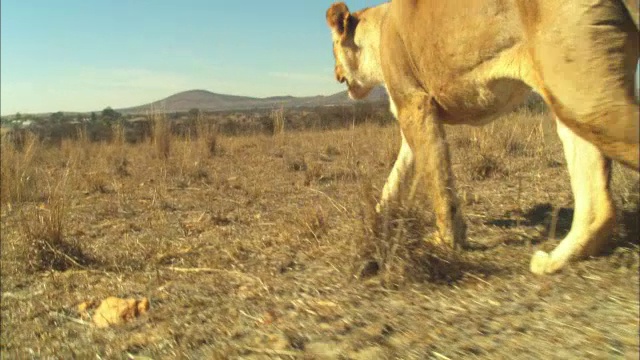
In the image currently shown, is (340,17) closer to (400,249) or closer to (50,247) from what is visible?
A: (400,249)

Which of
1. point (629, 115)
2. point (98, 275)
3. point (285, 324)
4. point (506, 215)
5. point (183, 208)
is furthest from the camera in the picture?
point (183, 208)

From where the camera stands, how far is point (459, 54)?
3895mm

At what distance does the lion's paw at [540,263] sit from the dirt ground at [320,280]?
9 centimetres

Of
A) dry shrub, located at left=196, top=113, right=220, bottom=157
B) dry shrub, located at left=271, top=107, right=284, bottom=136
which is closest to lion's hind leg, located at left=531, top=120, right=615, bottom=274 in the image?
dry shrub, located at left=196, top=113, right=220, bottom=157

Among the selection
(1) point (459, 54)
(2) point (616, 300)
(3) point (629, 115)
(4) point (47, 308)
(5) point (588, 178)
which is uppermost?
(1) point (459, 54)

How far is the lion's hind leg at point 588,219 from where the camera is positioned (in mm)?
3623

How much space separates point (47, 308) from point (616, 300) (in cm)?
342

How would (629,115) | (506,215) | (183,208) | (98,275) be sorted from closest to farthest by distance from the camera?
1. (629,115)
2. (98,275)
3. (506,215)
4. (183,208)

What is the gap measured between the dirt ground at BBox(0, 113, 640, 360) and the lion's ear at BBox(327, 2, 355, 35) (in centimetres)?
159

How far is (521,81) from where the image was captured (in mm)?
3662

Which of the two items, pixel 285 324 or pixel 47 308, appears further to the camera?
pixel 47 308

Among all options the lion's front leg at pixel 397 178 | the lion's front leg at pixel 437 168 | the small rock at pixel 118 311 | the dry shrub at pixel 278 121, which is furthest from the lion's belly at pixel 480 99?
the dry shrub at pixel 278 121

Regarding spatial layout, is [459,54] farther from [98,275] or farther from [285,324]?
[98,275]

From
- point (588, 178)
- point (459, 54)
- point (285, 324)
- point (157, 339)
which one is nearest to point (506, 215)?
point (588, 178)
